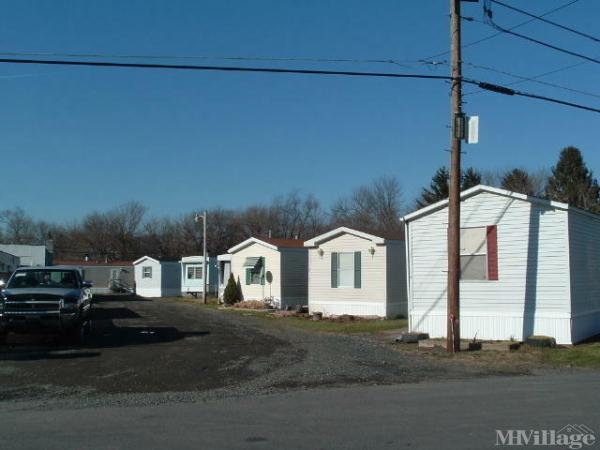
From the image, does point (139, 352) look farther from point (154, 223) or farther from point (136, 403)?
point (154, 223)

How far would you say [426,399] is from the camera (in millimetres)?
9508

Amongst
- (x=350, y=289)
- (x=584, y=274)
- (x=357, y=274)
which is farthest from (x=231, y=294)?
(x=584, y=274)

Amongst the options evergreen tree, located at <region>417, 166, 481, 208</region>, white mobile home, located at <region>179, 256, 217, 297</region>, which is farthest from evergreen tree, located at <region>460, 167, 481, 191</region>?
white mobile home, located at <region>179, 256, 217, 297</region>

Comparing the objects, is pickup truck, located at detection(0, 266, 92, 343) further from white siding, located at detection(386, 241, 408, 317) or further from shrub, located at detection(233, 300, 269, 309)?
shrub, located at detection(233, 300, 269, 309)

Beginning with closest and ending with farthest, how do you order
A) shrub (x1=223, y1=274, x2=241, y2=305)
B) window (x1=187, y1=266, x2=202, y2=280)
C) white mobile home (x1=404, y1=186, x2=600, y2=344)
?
white mobile home (x1=404, y1=186, x2=600, y2=344) → shrub (x1=223, y1=274, x2=241, y2=305) → window (x1=187, y1=266, x2=202, y2=280)

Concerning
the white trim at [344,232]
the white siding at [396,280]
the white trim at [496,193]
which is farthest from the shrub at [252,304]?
the white trim at [496,193]

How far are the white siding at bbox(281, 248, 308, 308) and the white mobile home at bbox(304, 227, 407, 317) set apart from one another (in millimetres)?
4048

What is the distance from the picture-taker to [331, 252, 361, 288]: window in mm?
26656

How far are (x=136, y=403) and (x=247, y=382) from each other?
7.78ft

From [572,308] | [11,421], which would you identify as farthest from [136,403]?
[572,308]

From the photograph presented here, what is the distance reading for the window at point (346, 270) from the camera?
2666 cm

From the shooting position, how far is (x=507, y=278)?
17.1 meters

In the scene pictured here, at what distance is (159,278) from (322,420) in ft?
145

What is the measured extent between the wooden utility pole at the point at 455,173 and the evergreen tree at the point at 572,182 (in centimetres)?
3916
